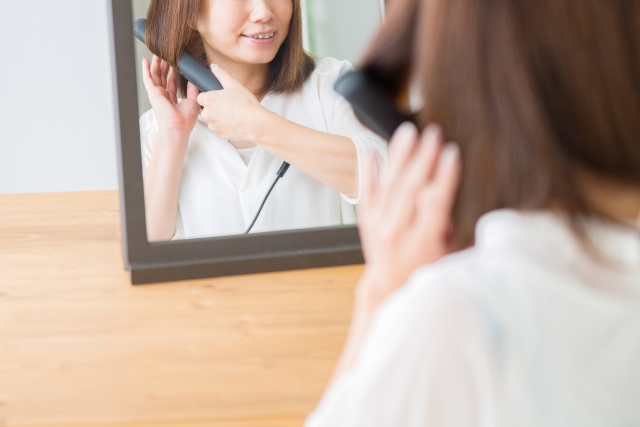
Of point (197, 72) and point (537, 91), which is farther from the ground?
point (537, 91)

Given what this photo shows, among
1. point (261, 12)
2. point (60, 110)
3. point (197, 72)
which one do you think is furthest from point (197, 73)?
point (60, 110)

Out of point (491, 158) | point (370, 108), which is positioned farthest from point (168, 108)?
point (491, 158)

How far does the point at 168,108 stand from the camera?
0.87m

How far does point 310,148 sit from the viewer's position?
88 centimetres

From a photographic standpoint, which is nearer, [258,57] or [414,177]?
[414,177]

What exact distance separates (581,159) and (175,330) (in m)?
0.49

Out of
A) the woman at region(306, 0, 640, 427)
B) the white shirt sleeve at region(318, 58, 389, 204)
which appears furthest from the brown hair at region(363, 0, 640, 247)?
the white shirt sleeve at region(318, 58, 389, 204)

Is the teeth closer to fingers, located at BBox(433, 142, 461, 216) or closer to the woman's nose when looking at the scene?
the woman's nose

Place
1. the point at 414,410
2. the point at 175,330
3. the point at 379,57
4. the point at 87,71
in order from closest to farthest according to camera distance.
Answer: the point at 414,410
the point at 379,57
the point at 175,330
the point at 87,71

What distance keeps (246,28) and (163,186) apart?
0.21 metres

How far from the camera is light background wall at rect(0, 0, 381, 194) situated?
63.5 inches

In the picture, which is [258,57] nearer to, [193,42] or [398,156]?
[193,42]

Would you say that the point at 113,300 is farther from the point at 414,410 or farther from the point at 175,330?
the point at 414,410

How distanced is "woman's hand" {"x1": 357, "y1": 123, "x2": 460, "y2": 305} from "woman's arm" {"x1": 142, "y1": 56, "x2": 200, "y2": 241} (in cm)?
43
